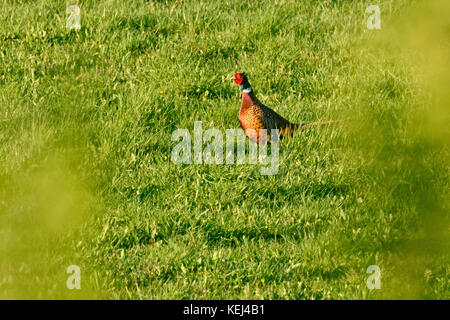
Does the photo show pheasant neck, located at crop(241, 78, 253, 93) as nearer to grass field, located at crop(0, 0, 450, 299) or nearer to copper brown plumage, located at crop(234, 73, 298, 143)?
copper brown plumage, located at crop(234, 73, 298, 143)

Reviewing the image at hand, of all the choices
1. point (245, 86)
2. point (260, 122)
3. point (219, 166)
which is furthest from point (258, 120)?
point (219, 166)

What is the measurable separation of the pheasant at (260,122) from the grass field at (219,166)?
0.52ft

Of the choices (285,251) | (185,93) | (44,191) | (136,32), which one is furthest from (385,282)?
(136,32)

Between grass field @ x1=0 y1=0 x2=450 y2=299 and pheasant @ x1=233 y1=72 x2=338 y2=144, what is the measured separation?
0.52 ft

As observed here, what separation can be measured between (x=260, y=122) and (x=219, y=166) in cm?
64

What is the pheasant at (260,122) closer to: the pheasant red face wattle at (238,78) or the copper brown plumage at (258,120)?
the copper brown plumage at (258,120)

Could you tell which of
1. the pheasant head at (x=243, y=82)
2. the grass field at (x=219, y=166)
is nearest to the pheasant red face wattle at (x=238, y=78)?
the pheasant head at (x=243, y=82)

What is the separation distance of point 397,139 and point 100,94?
15.4 ft

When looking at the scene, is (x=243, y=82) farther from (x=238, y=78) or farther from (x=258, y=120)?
(x=258, y=120)

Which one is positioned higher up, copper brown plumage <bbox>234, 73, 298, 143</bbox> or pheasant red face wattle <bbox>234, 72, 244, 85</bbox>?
pheasant red face wattle <bbox>234, 72, 244, 85</bbox>

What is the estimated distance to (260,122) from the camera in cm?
518

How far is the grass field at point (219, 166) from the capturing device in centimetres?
96

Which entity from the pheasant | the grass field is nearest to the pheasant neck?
the pheasant

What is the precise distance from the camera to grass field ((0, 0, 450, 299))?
96cm
